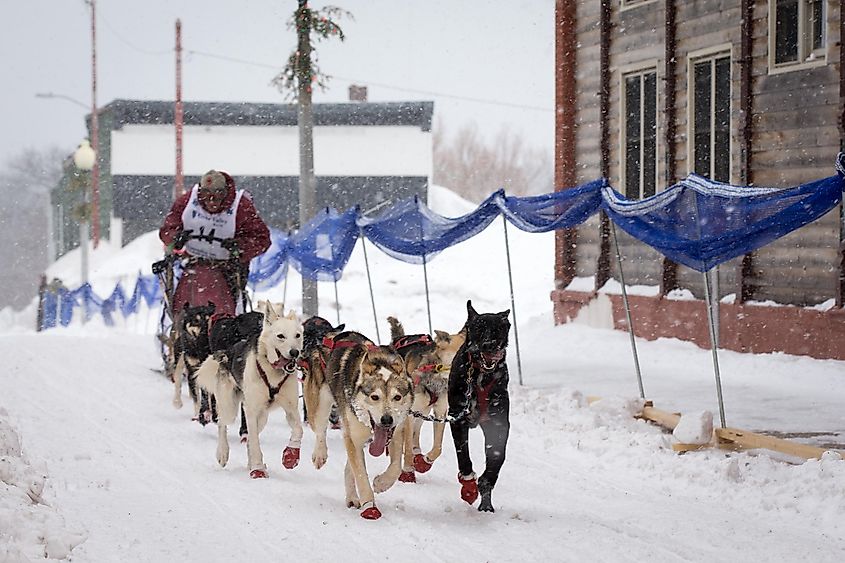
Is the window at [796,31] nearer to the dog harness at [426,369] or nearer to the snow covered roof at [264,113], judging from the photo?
the dog harness at [426,369]

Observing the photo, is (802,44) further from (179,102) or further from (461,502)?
(179,102)

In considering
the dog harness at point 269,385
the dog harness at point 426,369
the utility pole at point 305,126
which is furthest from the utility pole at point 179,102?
the dog harness at point 426,369

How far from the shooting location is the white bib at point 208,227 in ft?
35.6

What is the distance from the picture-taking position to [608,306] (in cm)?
1698

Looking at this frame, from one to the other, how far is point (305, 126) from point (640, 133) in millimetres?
5785

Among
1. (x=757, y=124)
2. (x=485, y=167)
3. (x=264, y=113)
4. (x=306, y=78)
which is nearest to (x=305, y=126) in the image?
(x=306, y=78)

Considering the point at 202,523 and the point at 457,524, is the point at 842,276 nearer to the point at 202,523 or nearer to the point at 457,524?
the point at 457,524

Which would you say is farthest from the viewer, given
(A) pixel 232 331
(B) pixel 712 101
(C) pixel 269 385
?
(B) pixel 712 101

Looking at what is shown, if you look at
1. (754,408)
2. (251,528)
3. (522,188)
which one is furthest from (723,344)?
(522,188)

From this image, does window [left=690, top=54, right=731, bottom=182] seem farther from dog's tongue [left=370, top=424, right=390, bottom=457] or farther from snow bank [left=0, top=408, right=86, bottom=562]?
snow bank [left=0, top=408, right=86, bottom=562]

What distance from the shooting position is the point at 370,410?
606cm

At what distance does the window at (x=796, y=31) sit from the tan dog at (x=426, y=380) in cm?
830

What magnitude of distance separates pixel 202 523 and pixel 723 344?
973cm

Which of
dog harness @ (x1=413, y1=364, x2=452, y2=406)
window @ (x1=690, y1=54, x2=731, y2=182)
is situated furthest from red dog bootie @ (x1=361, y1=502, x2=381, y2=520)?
window @ (x1=690, y1=54, x2=731, y2=182)
